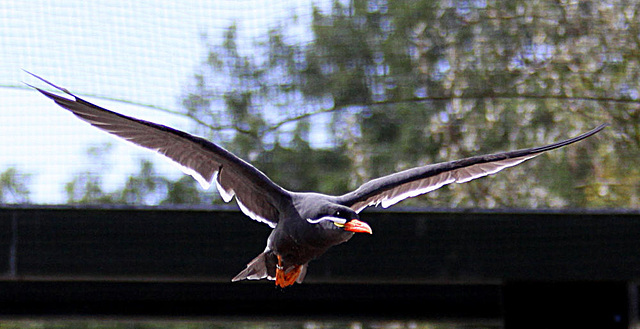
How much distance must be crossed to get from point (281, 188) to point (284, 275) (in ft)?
0.97

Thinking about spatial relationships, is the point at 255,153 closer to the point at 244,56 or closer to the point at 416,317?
the point at 244,56

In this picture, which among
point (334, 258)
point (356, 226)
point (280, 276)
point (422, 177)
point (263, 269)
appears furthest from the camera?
point (334, 258)

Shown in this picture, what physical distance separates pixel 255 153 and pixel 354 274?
2.51ft

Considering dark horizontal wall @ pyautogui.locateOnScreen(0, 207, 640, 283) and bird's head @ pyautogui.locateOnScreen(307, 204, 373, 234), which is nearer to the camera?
bird's head @ pyautogui.locateOnScreen(307, 204, 373, 234)

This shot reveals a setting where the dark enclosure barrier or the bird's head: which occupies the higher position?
the bird's head

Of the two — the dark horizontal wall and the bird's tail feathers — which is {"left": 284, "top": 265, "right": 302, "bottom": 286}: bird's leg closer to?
the bird's tail feathers

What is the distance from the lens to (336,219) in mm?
2373

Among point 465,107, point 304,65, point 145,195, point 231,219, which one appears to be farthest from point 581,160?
point 145,195

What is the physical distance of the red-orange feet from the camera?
2.68 m

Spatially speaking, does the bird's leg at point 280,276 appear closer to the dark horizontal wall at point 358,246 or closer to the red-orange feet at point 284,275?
the red-orange feet at point 284,275

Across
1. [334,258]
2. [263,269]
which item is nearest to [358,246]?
[334,258]

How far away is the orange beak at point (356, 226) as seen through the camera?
2.27 metres

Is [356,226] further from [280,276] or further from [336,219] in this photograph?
[280,276]

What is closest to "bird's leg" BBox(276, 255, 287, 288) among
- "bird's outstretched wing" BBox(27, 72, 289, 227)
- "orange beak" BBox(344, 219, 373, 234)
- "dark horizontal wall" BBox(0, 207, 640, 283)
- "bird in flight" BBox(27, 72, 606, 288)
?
"bird in flight" BBox(27, 72, 606, 288)
